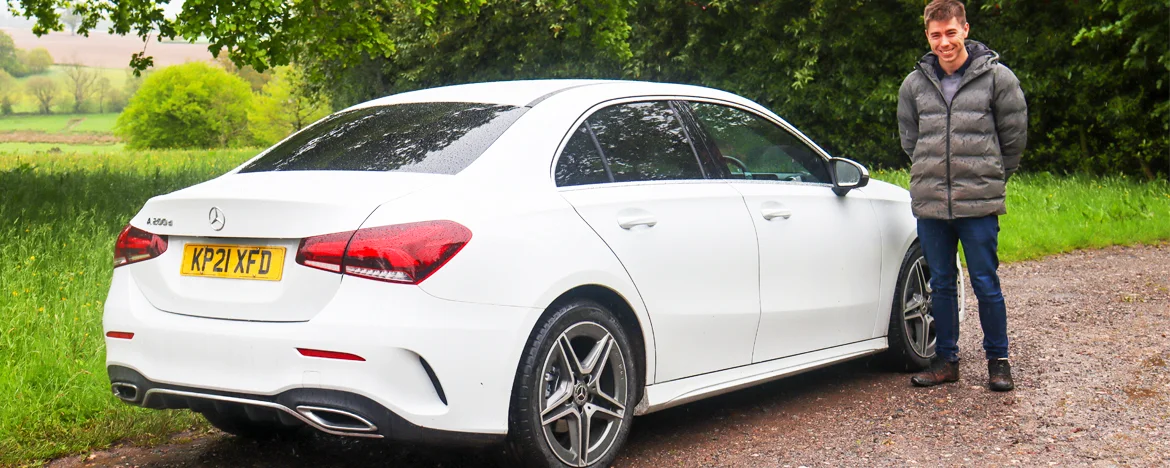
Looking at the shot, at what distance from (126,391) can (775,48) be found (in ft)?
66.4

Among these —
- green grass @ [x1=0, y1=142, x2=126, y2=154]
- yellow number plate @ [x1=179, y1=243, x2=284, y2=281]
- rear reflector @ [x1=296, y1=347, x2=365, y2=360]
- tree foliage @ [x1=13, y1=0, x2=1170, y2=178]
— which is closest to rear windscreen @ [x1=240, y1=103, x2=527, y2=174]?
yellow number plate @ [x1=179, y1=243, x2=284, y2=281]

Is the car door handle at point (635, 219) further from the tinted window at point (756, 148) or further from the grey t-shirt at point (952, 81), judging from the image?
the grey t-shirt at point (952, 81)

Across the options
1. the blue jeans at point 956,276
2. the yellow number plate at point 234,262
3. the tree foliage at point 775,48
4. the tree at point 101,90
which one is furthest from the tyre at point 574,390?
the tree at point 101,90

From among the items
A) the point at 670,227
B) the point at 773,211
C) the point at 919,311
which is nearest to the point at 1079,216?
the point at 919,311

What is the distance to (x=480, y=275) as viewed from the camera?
362 cm

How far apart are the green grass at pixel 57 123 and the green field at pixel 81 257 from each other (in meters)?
17.6

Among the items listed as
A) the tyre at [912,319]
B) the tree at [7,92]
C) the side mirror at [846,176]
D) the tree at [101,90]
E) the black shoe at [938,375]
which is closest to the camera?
the side mirror at [846,176]

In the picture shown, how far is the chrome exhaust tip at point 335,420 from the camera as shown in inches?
140

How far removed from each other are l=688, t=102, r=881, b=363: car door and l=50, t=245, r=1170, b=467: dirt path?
0.37 m

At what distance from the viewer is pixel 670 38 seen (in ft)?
83.1

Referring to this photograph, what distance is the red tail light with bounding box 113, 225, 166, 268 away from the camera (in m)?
3.94

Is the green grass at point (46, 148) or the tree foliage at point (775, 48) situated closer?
the tree foliage at point (775, 48)

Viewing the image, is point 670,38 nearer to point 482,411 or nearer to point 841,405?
point 841,405

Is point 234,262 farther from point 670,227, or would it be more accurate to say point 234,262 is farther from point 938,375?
point 938,375
